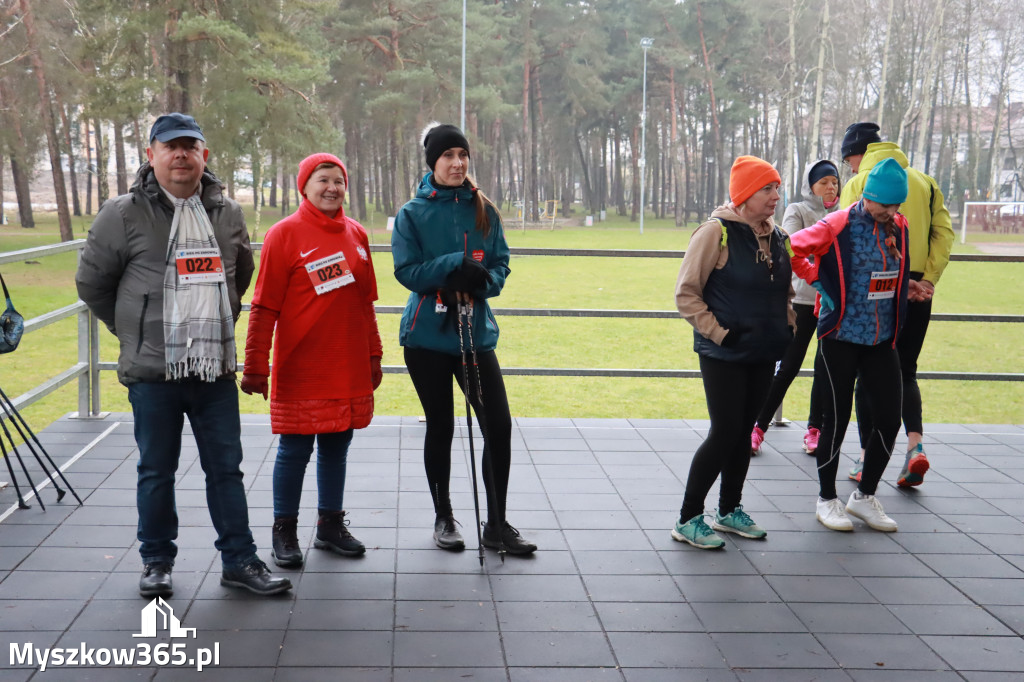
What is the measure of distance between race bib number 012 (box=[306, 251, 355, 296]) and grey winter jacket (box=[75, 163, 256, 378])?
544 millimetres

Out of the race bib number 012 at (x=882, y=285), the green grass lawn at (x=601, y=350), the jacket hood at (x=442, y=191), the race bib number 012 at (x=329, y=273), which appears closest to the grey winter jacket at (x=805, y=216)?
the race bib number 012 at (x=882, y=285)

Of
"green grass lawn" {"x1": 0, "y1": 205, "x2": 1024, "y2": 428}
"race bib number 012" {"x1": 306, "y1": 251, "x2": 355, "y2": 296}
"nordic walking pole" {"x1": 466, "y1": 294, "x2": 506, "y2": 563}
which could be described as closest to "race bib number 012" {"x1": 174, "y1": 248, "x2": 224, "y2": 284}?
"race bib number 012" {"x1": 306, "y1": 251, "x2": 355, "y2": 296}

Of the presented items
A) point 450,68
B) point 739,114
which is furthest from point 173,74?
point 739,114

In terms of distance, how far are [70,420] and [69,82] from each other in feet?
107

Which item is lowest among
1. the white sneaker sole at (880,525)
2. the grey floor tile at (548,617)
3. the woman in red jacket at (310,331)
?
the white sneaker sole at (880,525)

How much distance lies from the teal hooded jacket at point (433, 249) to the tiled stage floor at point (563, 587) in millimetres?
900

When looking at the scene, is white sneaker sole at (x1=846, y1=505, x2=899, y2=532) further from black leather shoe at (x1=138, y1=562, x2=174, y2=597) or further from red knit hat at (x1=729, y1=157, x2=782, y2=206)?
black leather shoe at (x1=138, y1=562, x2=174, y2=597)

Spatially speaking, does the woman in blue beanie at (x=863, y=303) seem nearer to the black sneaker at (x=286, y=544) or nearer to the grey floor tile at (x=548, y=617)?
the grey floor tile at (x=548, y=617)

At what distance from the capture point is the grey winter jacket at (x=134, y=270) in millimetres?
3379

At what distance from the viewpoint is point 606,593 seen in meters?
3.70

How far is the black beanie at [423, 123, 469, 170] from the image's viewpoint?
12.6 ft

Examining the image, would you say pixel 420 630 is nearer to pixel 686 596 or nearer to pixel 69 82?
pixel 686 596

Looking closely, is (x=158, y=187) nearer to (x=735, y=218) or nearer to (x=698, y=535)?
(x=735, y=218)

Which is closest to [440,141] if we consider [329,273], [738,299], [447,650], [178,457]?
[329,273]
